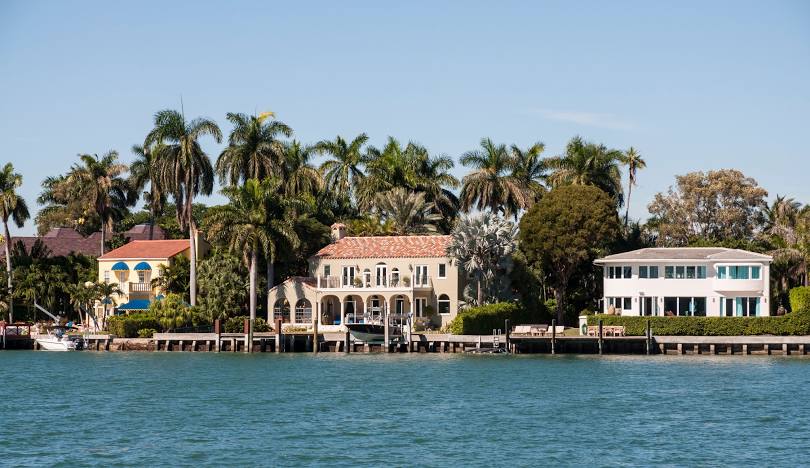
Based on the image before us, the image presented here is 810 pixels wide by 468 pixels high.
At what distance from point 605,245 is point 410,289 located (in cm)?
1605

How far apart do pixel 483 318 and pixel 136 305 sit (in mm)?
32323

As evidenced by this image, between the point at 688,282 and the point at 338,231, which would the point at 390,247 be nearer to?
the point at 338,231

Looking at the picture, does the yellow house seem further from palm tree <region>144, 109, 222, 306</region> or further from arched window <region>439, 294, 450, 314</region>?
arched window <region>439, 294, 450, 314</region>

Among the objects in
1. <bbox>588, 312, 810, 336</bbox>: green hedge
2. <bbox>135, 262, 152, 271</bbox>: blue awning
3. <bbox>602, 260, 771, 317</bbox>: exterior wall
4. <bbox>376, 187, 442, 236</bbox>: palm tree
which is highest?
<bbox>376, 187, 442, 236</bbox>: palm tree

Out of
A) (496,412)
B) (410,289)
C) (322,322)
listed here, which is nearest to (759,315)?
(410,289)

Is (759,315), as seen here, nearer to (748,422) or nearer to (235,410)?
(748,422)

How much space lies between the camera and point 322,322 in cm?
9156

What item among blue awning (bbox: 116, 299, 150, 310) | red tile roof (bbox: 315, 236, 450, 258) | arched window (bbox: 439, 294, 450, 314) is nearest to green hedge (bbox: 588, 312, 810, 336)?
arched window (bbox: 439, 294, 450, 314)

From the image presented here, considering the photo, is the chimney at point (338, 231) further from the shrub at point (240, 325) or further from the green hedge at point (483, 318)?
the green hedge at point (483, 318)

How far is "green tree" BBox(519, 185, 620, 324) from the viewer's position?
8844cm

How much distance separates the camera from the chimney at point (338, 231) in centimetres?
9531

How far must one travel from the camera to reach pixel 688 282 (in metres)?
85.6

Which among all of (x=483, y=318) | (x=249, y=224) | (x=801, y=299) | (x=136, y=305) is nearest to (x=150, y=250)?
(x=136, y=305)

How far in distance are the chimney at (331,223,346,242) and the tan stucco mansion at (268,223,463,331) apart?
2.88 metres
